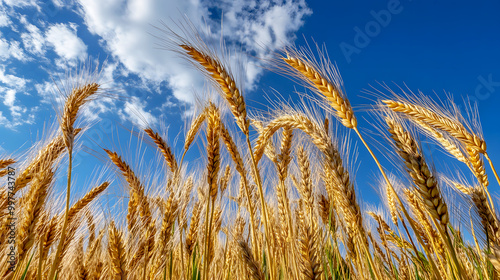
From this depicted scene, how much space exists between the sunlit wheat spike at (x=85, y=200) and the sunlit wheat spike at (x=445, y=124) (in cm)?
269

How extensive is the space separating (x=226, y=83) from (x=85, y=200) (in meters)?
1.57

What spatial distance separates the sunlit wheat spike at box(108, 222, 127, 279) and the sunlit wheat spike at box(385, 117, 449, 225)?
5.36ft

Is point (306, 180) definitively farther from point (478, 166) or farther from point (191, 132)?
point (478, 166)

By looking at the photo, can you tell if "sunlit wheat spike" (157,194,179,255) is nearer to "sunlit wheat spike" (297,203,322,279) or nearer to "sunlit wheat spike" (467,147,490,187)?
"sunlit wheat spike" (297,203,322,279)

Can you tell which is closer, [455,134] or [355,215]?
[355,215]

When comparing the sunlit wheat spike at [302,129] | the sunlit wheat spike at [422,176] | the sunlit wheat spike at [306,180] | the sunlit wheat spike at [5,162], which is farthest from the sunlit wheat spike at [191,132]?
the sunlit wheat spike at [422,176]

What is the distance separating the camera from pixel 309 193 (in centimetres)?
251

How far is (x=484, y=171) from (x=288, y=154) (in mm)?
2044

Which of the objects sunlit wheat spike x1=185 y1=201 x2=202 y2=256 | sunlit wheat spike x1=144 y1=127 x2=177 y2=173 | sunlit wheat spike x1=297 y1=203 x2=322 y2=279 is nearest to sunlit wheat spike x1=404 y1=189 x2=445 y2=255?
sunlit wheat spike x1=297 y1=203 x2=322 y2=279

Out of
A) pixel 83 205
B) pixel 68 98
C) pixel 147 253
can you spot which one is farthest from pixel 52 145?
pixel 147 253

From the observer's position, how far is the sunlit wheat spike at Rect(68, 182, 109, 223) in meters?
2.22

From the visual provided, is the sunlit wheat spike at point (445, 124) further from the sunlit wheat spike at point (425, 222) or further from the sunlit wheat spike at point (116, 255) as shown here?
the sunlit wheat spike at point (116, 255)

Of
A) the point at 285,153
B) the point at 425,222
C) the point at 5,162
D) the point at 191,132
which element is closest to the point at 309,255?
the point at 285,153

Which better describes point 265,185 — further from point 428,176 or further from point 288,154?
point 428,176
